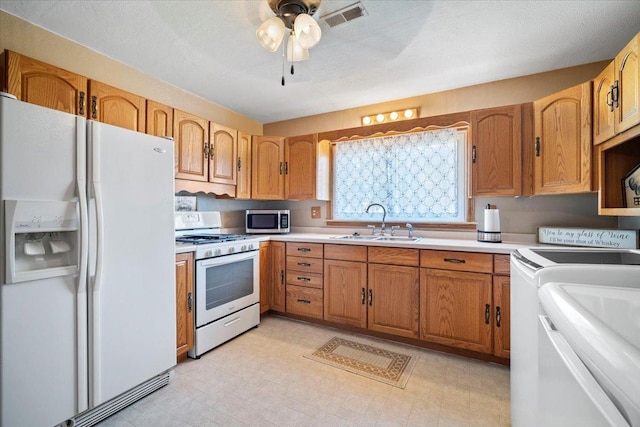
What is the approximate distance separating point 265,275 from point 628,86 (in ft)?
9.83

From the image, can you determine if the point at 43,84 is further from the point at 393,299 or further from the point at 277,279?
the point at 393,299

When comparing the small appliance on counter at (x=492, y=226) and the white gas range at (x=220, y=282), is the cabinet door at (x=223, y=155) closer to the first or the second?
the white gas range at (x=220, y=282)

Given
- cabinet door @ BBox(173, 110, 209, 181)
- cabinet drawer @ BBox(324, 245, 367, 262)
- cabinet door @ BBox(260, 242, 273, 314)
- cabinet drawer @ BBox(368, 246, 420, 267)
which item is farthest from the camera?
cabinet door @ BBox(260, 242, 273, 314)

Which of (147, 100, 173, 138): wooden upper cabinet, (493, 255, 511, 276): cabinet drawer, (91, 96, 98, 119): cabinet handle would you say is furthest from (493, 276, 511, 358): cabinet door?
(91, 96, 98, 119): cabinet handle

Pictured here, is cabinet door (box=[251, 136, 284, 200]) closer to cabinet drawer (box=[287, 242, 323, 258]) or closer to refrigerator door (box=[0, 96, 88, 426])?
cabinet drawer (box=[287, 242, 323, 258])

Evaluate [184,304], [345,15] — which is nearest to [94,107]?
[184,304]

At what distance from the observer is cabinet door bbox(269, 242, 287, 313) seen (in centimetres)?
296

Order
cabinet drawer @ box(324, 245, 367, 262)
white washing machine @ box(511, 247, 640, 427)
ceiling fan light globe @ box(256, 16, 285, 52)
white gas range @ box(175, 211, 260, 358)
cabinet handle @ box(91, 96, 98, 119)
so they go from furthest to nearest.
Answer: cabinet drawer @ box(324, 245, 367, 262), white gas range @ box(175, 211, 260, 358), cabinet handle @ box(91, 96, 98, 119), ceiling fan light globe @ box(256, 16, 285, 52), white washing machine @ box(511, 247, 640, 427)

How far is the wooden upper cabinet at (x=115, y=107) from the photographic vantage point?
1.92 m

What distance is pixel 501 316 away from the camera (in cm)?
202

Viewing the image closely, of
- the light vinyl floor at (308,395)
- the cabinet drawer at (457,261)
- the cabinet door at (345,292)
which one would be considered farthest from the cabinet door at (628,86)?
the cabinet door at (345,292)

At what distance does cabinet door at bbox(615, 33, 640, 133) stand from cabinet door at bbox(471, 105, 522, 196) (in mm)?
655

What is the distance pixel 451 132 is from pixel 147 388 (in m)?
3.23

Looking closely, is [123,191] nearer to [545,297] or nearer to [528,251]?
[545,297]
